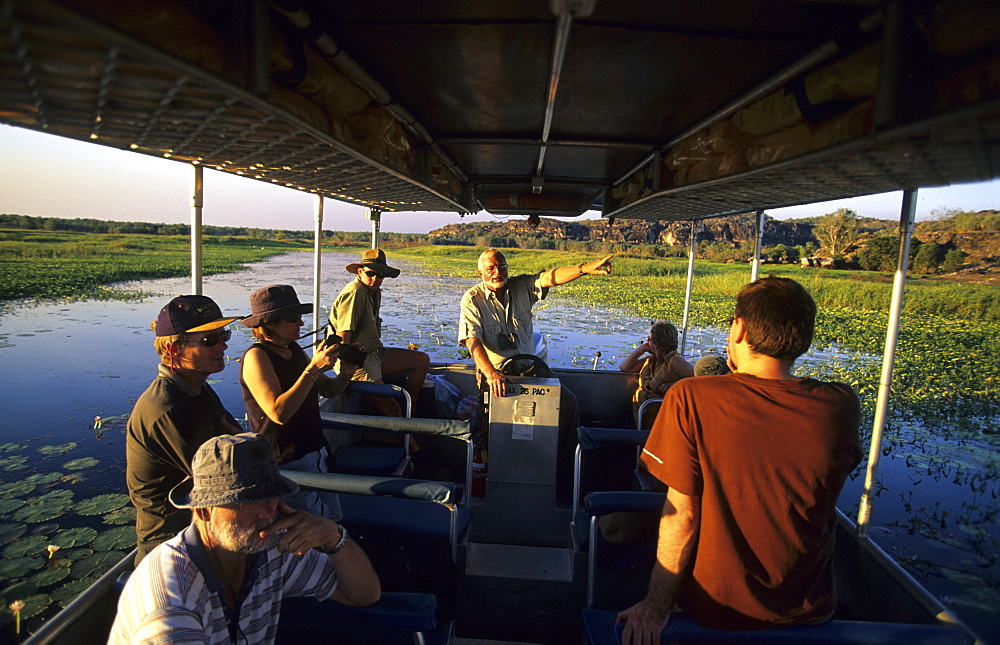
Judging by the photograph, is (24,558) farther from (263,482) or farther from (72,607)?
(263,482)

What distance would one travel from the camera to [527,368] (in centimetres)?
327

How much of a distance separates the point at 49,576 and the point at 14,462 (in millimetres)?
3110

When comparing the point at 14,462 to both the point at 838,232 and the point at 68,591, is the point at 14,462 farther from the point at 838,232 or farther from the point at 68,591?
the point at 838,232

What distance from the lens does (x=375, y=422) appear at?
2.91 m

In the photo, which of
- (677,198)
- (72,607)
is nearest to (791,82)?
(677,198)

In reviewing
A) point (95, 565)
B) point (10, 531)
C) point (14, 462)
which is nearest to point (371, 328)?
point (95, 565)

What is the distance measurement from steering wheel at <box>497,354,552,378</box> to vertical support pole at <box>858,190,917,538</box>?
65.0 inches

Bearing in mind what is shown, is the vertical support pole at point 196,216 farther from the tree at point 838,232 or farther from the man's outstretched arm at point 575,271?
the tree at point 838,232

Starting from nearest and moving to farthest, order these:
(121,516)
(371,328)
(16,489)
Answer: (371,328) < (121,516) < (16,489)

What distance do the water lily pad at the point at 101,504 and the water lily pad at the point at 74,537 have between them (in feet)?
1.04

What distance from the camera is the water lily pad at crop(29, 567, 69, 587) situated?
3963 mm

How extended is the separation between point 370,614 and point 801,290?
1443 mm

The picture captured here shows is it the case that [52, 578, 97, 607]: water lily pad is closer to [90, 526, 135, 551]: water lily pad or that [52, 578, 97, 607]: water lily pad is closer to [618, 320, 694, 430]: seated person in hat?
[90, 526, 135, 551]: water lily pad

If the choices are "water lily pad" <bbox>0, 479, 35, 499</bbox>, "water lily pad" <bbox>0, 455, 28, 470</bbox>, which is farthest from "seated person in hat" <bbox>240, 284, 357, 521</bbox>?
"water lily pad" <bbox>0, 455, 28, 470</bbox>
